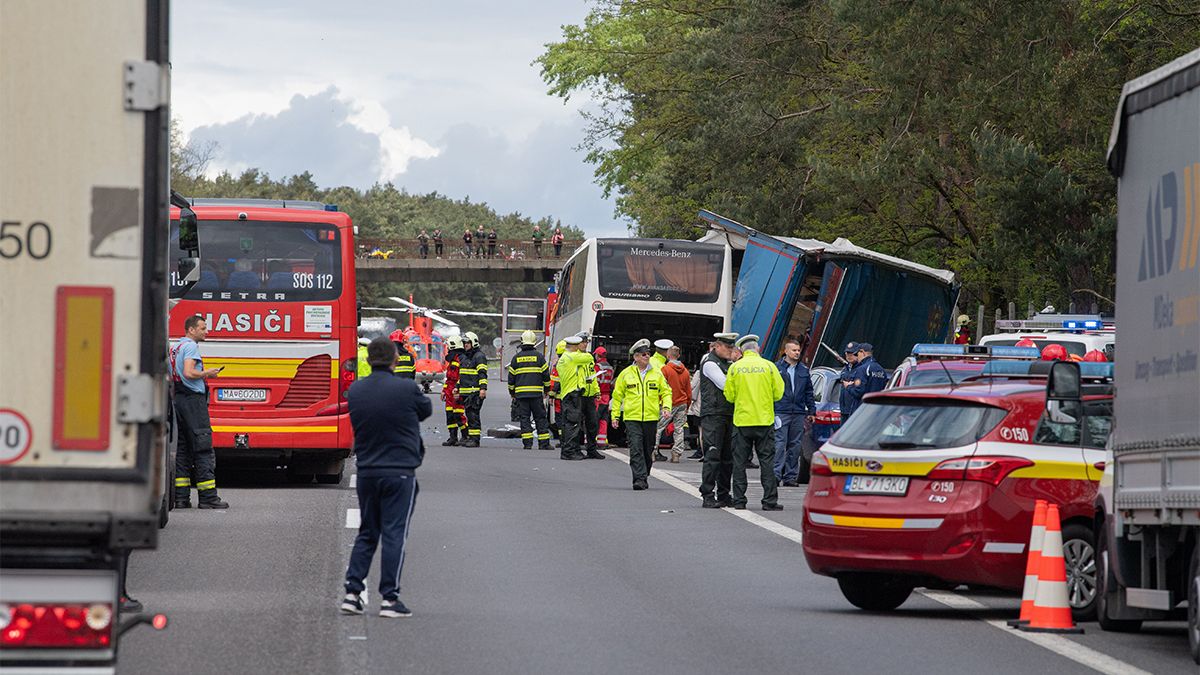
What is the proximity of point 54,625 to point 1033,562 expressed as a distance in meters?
6.69

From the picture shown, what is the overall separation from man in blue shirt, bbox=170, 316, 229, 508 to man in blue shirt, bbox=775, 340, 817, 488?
22.7ft

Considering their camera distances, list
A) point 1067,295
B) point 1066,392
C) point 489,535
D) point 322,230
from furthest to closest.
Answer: point 1067,295, point 322,230, point 489,535, point 1066,392

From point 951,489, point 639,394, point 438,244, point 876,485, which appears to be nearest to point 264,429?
point 639,394

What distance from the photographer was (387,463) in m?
12.1

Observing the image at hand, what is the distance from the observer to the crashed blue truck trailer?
31969 millimetres

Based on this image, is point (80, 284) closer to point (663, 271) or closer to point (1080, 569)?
point (1080, 569)

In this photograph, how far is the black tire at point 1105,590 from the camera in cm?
A: 1165

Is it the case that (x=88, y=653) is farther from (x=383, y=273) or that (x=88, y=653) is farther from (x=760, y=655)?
(x=383, y=273)

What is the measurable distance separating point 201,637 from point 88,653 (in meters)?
4.55

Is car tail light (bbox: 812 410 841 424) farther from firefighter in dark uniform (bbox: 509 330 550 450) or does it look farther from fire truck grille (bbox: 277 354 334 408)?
firefighter in dark uniform (bbox: 509 330 550 450)

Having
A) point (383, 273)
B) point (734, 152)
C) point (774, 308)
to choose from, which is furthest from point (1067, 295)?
point (383, 273)

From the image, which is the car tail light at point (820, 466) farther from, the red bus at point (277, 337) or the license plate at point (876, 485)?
the red bus at point (277, 337)

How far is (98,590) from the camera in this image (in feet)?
21.6

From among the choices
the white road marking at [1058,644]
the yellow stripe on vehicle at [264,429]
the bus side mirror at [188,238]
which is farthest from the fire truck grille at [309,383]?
the white road marking at [1058,644]
